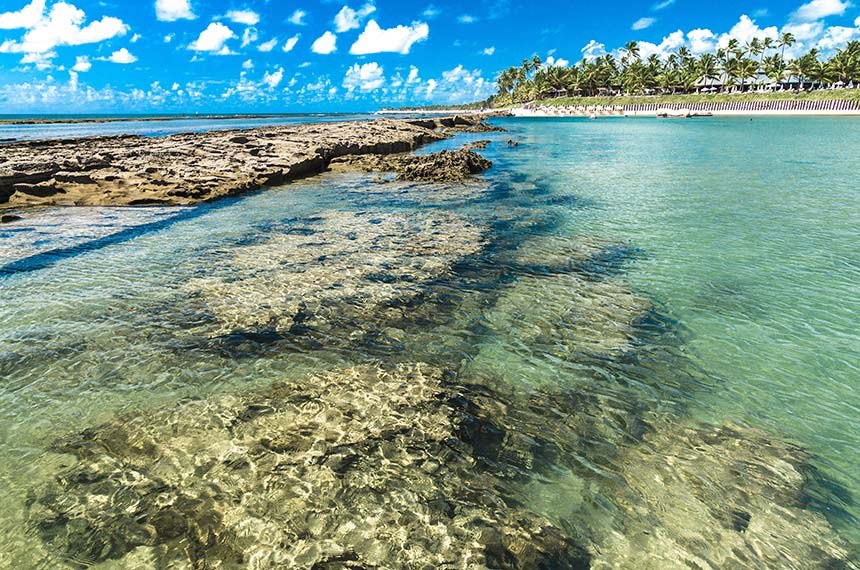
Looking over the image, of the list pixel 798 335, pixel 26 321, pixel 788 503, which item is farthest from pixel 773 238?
pixel 26 321

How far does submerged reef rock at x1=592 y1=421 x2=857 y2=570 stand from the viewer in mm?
3809

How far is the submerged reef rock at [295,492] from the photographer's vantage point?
3.80 meters

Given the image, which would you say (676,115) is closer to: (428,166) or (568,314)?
(428,166)

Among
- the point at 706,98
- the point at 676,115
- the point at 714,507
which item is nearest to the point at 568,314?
the point at 714,507

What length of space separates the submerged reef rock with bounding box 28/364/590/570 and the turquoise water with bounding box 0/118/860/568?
25 millimetres

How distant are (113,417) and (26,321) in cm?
440

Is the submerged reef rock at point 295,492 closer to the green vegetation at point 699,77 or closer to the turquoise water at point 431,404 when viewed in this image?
the turquoise water at point 431,404

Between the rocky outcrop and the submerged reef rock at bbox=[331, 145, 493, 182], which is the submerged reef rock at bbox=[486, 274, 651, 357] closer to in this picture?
the rocky outcrop

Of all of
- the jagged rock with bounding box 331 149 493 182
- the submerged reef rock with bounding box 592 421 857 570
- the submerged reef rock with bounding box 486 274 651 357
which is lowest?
the submerged reef rock with bounding box 592 421 857 570

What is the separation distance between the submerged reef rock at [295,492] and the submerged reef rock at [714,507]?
71 centimetres

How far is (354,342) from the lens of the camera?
734 cm

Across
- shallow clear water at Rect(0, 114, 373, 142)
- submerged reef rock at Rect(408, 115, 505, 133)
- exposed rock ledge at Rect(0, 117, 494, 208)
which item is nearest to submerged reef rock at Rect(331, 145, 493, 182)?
exposed rock ledge at Rect(0, 117, 494, 208)

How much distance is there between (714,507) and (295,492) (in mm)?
4208

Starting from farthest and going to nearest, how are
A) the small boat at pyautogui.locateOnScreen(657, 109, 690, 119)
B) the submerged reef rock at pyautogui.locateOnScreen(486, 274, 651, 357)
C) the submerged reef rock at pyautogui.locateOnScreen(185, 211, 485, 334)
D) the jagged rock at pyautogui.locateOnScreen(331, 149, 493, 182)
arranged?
the small boat at pyautogui.locateOnScreen(657, 109, 690, 119) → the jagged rock at pyautogui.locateOnScreen(331, 149, 493, 182) → the submerged reef rock at pyautogui.locateOnScreen(185, 211, 485, 334) → the submerged reef rock at pyautogui.locateOnScreen(486, 274, 651, 357)
